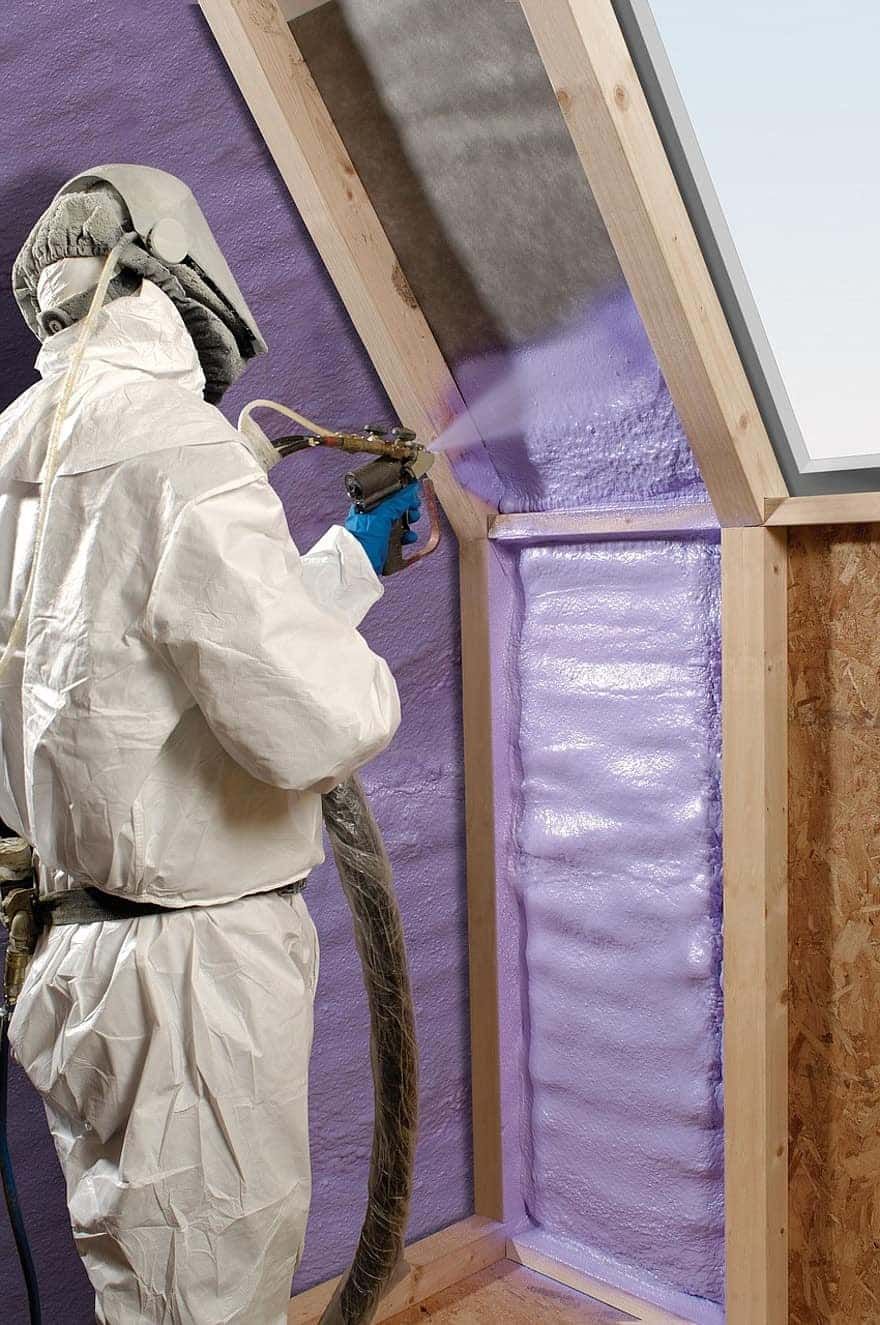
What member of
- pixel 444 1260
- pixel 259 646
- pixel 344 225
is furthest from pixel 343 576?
pixel 444 1260

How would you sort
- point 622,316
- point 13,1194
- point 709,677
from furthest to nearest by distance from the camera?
point 709,677 < point 622,316 < point 13,1194

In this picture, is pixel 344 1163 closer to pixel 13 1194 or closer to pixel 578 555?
pixel 13 1194

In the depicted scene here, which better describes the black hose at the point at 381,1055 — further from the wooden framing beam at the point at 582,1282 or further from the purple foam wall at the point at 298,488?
the wooden framing beam at the point at 582,1282

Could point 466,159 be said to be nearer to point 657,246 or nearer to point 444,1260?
point 657,246

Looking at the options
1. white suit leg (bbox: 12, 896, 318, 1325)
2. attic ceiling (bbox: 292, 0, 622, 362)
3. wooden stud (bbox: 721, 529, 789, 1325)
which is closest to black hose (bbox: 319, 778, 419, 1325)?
white suit leg (bbox: 12, 896, 318, 1325)

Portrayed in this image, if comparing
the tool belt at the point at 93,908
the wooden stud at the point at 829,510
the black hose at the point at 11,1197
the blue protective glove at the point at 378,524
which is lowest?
the black hose at the point at 11,1197

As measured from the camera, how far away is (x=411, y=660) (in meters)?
2.19

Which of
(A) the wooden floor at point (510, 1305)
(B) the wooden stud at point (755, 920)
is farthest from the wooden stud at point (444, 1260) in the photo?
(B) the wooden stud at point (755, 920)

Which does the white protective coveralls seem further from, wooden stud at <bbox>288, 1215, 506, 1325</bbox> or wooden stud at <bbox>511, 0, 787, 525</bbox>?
wooden stud at <bbox>288, 1215, 506, 1325</bbox>

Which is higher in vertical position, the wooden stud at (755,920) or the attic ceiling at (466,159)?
the attic ceiling at (466,159)

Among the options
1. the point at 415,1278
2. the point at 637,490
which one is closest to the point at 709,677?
the point at 637,490

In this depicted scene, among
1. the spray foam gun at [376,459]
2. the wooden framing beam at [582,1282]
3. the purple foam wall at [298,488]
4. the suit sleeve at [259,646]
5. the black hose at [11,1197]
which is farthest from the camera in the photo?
the wooden framing beam at [582,1282]

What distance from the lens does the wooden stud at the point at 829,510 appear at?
1.62 metres

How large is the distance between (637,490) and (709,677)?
0.31m
